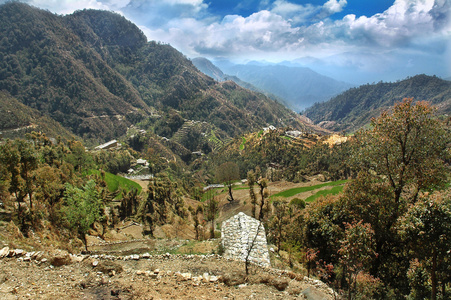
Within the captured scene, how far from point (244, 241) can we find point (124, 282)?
8884mm

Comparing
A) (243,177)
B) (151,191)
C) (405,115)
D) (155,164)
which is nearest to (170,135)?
(155,164)

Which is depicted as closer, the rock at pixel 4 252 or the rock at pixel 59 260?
the rock at pixel 4 252

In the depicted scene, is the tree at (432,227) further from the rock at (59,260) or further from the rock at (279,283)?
the rock at (59,260)

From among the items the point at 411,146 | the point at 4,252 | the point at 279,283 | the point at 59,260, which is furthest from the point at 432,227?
the point at 4,252

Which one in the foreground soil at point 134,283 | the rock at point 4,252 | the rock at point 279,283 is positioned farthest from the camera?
the rock at point 279,283

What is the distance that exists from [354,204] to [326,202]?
323 cm

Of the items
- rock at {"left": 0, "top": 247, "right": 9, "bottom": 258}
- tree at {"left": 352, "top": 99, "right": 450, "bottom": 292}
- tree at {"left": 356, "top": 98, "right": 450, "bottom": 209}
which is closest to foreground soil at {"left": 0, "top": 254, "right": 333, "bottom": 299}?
rock at {"left": 0, "top": 247, "right": 9, "bottom": 258}

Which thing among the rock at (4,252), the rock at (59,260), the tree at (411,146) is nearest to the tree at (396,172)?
the tree at (411,146)

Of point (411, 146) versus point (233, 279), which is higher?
point (411, 146)

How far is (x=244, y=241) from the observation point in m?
17.0

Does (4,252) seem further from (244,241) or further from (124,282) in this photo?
(244,241)

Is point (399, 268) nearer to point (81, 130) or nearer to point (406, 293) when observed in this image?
point (406, 293)

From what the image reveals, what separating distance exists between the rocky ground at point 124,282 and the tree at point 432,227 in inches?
187

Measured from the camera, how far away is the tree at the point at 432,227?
824 centimetres
